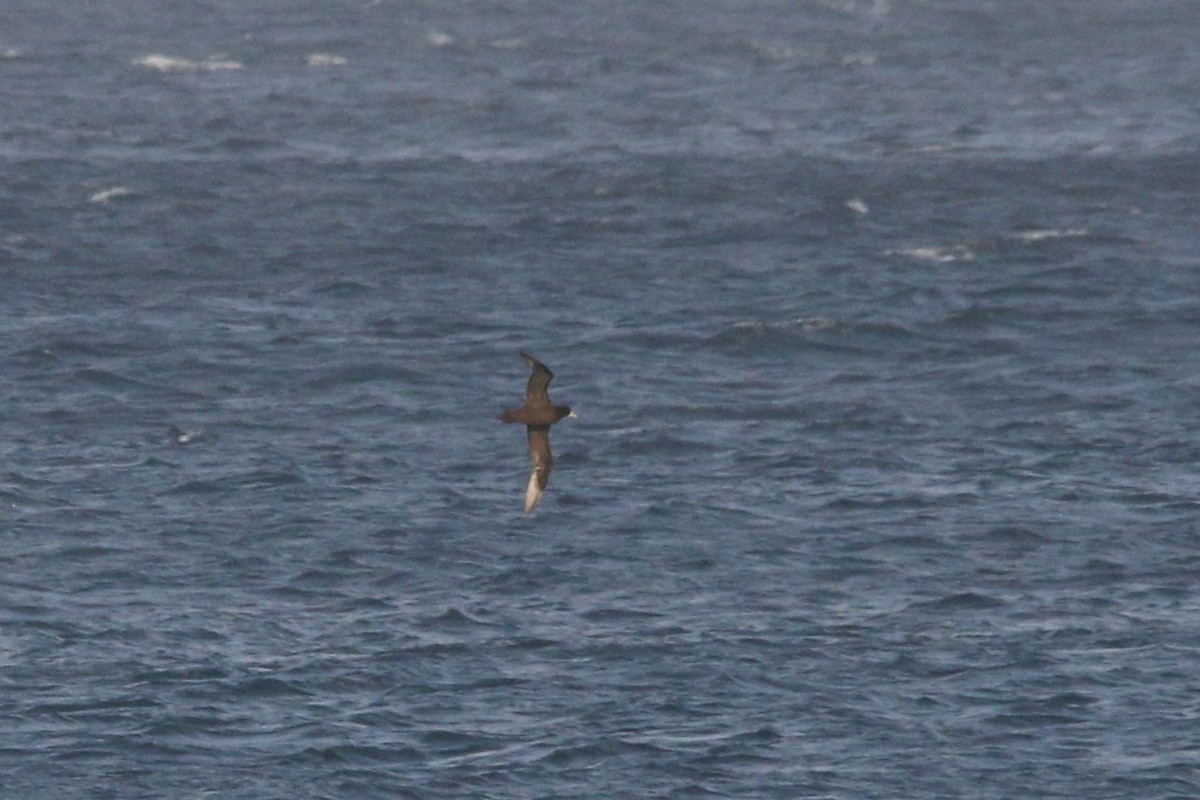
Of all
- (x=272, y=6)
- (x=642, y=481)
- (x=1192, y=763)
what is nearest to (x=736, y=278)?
(x=642, y=481)

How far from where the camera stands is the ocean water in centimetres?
5719

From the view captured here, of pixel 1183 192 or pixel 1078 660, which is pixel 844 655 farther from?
pixel 1183 192

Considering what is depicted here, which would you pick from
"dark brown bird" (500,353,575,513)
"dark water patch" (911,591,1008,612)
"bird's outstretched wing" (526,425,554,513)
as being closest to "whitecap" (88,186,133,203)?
"dark water patch" (911,591,1008,612)

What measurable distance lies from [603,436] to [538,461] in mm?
36239

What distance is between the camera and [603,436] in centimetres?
7912

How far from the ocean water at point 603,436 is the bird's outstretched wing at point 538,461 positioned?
13134 mm

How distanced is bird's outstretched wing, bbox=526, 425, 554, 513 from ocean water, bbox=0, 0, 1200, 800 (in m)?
13.1

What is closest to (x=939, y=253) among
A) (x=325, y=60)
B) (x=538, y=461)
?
(x=325, y=60)

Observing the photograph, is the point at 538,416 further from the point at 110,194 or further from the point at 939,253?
the point at 110,194

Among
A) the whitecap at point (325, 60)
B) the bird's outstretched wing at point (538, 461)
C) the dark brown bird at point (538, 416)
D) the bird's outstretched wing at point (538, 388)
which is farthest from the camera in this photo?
the whitecap at point (325, 60)

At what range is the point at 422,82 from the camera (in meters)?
142

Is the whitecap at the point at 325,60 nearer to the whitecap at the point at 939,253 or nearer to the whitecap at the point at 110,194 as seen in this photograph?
the whitecap at the point at 110,194

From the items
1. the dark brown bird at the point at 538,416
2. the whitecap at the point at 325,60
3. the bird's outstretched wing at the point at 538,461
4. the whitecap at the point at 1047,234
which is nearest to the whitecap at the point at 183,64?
the whitecap at the point at 325,60

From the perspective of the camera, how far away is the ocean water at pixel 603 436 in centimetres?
5719
